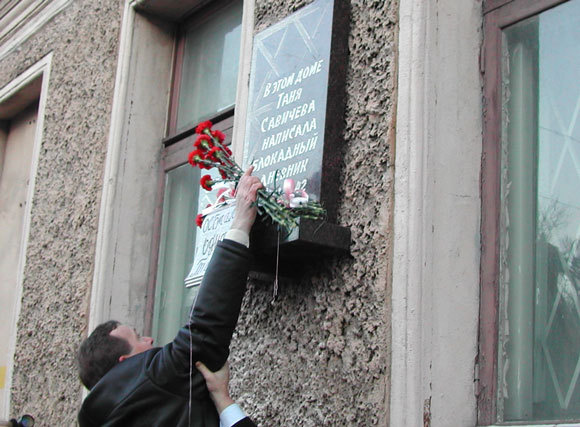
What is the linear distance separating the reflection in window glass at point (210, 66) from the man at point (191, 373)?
1.88 meters

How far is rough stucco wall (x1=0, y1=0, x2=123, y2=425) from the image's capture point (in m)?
4.85

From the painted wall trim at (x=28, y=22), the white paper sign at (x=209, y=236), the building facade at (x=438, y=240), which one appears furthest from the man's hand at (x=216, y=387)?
the painted wall trim at (x=28, y=22)

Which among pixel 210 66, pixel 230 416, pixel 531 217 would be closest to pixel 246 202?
pixel 230 416

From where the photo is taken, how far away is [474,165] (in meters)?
3.17

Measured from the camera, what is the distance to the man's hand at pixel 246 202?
3112mm

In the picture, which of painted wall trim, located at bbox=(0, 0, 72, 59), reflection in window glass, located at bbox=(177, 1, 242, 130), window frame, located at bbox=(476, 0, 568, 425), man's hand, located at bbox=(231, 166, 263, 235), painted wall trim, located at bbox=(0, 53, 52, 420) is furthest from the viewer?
painted wall trim, located at bbox=(0, 0, 72, 59)

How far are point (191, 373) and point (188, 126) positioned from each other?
2279mm

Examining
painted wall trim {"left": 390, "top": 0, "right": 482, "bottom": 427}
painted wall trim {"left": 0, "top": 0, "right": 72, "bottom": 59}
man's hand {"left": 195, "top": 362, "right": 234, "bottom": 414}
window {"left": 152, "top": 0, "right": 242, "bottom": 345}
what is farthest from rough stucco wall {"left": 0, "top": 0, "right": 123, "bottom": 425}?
painted wall trim {"left": 390, "top": 0, "right": 482, "bottom": 427}

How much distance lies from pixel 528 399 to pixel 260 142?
1.39 metres

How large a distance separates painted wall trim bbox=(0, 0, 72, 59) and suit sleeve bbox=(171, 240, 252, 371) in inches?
137

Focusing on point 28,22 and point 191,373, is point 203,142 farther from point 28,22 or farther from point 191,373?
point 28,22

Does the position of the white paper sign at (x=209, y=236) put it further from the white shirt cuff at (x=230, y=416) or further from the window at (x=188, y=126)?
the window at (x=188, y=126)

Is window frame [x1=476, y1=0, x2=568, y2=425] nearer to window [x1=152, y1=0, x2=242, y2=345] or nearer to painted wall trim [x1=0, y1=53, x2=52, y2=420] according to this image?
window [x1=152, y1=0, x2=242, y2=345]

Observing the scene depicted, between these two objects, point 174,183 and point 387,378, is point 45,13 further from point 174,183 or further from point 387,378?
point 387,378
